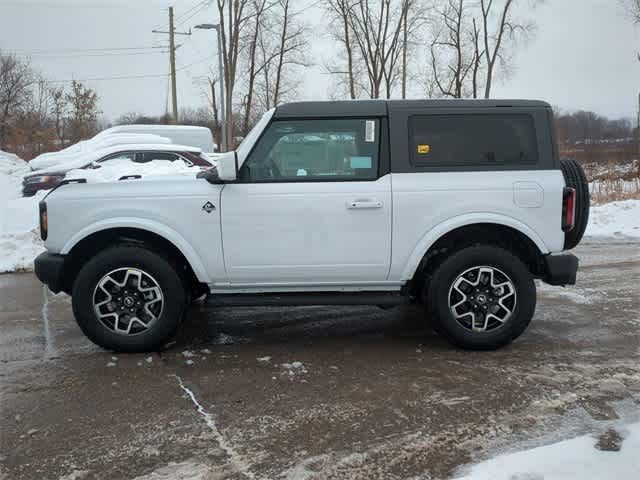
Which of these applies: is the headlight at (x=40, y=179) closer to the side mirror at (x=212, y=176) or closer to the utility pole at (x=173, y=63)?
the side mirror at (x=212, y=176)

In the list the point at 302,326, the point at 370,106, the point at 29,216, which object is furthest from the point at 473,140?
the point at 29,216

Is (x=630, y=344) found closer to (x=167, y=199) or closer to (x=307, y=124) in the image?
(x=307, y=124)

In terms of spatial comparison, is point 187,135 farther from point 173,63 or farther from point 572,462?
point 572,462

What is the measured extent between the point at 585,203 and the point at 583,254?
466 centimetres

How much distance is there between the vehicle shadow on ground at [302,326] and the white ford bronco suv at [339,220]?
1.67 ft

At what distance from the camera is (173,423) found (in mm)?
3342

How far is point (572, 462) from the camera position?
9.21ft

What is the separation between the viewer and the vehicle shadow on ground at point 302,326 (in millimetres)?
4922

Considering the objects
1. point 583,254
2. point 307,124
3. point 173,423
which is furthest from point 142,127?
point 173,423

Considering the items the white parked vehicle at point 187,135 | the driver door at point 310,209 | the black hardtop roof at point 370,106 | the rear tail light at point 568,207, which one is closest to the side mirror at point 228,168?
the driver door at point 310,209

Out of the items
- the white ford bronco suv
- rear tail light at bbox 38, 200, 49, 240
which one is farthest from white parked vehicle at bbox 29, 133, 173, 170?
the white ford bronco suv

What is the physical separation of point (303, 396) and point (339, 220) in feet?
4.50

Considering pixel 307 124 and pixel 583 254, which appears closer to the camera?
pixel 307 124

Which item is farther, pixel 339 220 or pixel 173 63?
pixel 173 63
